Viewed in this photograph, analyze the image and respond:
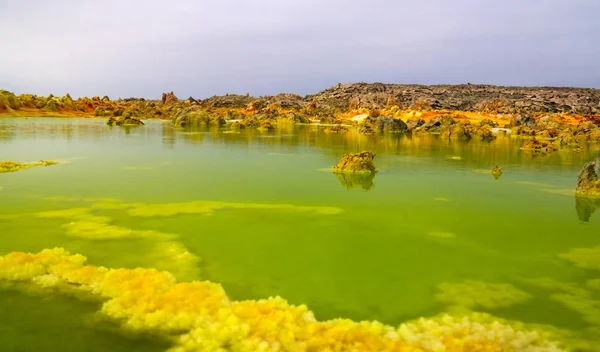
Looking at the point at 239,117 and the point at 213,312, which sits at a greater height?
the point at 239,117

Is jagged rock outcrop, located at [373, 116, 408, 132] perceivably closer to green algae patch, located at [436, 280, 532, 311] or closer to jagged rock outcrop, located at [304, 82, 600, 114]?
jagged rock outcrop, located at [304, 82, 600, 114]

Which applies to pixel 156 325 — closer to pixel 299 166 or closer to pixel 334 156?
pixel 299 166

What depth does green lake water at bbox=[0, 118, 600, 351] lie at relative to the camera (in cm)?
618

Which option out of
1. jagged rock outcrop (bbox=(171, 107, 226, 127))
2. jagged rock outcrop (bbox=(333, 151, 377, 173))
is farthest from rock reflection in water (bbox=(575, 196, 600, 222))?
jagged rock outcrop (bbox=(171, 107, 226, 127))

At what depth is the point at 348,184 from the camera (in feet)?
51.0

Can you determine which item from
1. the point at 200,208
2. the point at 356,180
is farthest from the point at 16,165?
the point at 356,180

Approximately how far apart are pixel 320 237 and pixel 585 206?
9209 millimetres

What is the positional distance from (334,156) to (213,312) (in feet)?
62.5

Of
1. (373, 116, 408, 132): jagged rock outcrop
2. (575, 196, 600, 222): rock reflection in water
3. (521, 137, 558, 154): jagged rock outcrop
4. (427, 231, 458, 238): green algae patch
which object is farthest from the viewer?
(373, 116, 408, 132): jagged rock outcrop

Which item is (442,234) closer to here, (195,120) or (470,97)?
(195,120)

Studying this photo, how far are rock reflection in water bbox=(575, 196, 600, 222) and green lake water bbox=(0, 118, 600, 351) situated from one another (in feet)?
0.32

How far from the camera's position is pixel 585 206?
1312 centimetres

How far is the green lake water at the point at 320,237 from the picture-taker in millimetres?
6176

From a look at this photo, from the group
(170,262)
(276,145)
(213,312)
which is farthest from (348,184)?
(276,145)
